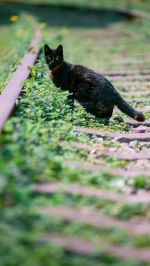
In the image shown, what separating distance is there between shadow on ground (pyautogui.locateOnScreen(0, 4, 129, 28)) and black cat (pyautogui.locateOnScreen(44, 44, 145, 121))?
12267 mm

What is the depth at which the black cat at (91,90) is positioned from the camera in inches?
232

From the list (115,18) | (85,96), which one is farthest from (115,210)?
(115,18)

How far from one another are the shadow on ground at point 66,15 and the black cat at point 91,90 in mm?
12267

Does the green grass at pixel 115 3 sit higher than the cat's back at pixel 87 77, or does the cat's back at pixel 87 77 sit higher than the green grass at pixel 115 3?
the green grass at pixel 115 3

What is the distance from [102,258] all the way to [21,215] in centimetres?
48

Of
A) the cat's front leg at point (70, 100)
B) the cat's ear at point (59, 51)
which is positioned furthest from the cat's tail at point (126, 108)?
the cat's ear at point (59, 51)

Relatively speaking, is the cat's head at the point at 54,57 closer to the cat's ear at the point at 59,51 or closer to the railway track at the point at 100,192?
the cat's ear at the point at 59,51

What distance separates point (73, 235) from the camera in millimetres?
2678

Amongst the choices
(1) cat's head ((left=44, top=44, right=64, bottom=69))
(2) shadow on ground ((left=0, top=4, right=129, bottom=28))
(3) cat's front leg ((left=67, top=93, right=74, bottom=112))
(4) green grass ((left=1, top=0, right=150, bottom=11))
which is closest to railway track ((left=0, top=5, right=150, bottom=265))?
(3) cat's front leg ((left=67, top=93, right=74, bottom=112))

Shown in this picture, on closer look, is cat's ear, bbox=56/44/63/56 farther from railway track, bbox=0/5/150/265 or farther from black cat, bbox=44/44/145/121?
railway track, bbox=0/5/150/265

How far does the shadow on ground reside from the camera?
19.5 m

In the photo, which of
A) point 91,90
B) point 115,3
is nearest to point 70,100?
point 91,90

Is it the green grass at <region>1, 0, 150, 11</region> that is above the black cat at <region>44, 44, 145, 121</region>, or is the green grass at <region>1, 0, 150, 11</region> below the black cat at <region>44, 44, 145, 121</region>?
above

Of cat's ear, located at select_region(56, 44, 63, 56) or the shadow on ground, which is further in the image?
the shadow on ground
